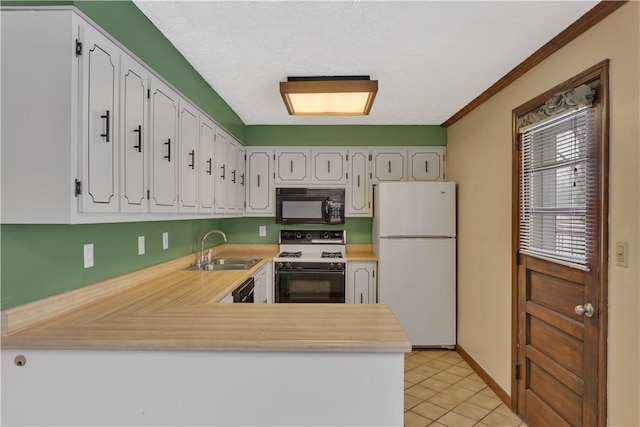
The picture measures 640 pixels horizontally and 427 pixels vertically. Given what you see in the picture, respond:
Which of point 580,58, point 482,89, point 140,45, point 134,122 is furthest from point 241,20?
point 482,89

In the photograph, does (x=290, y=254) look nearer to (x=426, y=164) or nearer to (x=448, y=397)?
(x=426, y=164)

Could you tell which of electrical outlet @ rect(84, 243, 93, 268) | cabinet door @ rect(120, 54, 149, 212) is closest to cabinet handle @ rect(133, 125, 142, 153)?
cabinet door @ rect(120, 54, 149, 212)

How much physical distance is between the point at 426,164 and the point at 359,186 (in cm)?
86

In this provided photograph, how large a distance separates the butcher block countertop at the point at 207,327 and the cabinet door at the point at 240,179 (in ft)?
6.38

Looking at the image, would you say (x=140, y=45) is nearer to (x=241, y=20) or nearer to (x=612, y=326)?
(x=241, y=20)

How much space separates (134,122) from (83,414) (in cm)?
126

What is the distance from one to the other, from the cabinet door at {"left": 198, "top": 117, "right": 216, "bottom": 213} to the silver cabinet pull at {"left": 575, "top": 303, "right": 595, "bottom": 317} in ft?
8.07

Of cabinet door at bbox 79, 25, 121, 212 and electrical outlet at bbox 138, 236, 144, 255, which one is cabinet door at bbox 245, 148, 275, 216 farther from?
cabinet door at bbox 79, 25, 121, 212

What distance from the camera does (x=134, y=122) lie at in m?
1.67

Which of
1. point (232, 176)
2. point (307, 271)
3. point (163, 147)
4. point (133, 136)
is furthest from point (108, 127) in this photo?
point (307, 271)

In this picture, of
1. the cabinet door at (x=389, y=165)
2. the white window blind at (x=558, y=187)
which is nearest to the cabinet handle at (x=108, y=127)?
the white window blind at (x=558, y=187)

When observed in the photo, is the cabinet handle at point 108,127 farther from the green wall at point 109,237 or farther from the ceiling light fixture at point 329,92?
the ceiling light fixture at point 329,92

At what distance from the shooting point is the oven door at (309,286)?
146 inches

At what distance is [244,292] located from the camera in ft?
8.66
